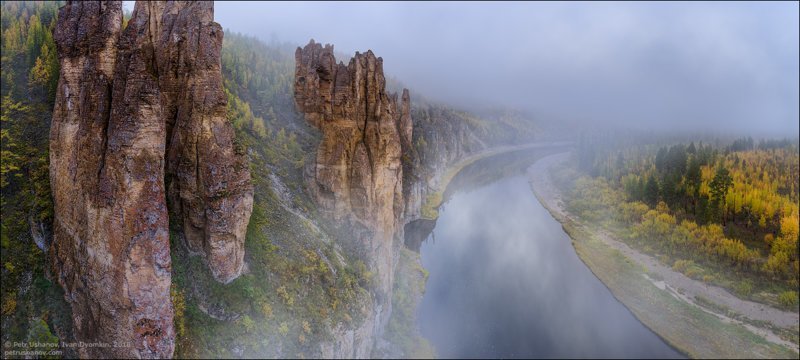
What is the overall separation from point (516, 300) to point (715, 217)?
149ft

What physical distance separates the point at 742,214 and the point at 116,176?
86817mm

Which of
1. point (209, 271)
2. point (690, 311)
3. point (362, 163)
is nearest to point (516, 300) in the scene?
point (690, 311)

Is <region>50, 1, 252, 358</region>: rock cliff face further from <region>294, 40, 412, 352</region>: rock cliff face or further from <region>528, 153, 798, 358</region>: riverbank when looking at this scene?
<region>528, 153, 798, 358</region>: riverbank

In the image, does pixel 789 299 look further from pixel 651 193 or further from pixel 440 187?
pixel 440 187

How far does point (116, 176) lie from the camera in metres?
16.8

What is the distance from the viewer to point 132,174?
55.5ft

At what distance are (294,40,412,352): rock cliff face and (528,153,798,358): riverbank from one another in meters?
32.0

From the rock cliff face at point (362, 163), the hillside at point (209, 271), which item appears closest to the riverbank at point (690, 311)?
the hillside at point (209, 271)

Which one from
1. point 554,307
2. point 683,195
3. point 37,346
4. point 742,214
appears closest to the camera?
point 37,346

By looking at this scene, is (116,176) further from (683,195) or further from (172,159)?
(683,195)

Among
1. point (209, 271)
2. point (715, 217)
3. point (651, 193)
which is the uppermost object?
point (209, 271)

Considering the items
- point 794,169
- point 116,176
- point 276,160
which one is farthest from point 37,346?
point 794,169

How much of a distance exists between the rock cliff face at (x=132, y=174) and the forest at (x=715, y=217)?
60031mm

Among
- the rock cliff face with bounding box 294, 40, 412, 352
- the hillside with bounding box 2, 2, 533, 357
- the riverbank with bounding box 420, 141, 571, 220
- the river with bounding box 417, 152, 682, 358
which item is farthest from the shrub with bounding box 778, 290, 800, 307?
the riverbank with bounding box 420, 141, 571, 220
